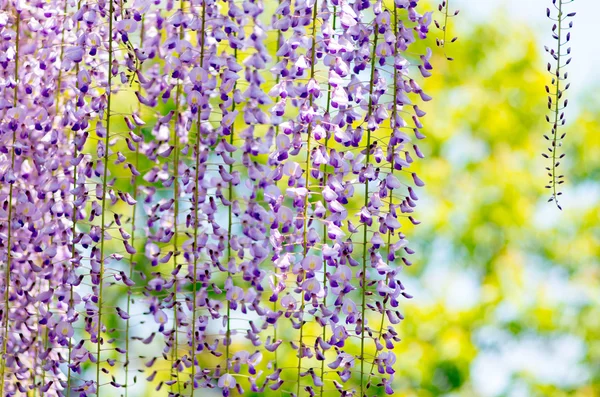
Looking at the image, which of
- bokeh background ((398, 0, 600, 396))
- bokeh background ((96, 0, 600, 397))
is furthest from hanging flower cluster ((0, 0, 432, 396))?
bokeh background ((398, 0, 600, 396))

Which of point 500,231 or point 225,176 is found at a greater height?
point 225,176

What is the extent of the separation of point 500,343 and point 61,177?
3624mm

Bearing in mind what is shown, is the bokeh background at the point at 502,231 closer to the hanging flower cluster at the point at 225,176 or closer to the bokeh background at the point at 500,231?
the bokeh background at the point at 500,231

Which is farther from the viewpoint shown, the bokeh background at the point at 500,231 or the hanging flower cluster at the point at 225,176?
the bokeh background at the point at 500,231

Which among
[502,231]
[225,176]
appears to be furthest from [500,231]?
[225,176]

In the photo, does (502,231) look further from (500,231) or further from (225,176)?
(225,176)

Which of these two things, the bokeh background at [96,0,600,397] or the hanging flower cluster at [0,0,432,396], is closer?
the hanging flower cluster at [0,0,432,396]

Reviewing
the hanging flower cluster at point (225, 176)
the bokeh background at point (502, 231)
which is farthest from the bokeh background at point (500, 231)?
the hanging flower cluster at point (225, 176)

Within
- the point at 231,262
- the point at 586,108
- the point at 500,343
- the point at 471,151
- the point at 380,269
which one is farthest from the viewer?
the point at 586,108

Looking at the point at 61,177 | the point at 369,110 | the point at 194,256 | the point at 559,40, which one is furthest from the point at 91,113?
the point at 559,40

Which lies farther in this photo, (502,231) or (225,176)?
(502,231)

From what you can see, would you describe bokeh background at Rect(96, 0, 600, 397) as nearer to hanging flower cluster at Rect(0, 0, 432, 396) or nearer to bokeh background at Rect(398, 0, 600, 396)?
bokeh background at Rect(398, 0, 600, 396)

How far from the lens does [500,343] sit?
4680mm

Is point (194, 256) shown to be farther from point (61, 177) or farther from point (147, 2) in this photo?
point (147, 2)
